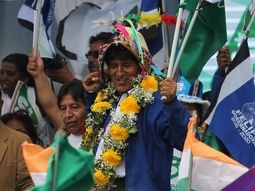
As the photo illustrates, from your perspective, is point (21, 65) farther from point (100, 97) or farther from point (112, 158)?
point (112, 158)

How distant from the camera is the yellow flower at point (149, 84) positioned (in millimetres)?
6164

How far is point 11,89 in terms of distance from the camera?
807 centimetres

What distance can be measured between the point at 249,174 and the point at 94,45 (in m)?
3.46

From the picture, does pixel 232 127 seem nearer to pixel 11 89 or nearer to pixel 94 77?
pixel 94 77

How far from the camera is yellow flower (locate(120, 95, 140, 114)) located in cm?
611

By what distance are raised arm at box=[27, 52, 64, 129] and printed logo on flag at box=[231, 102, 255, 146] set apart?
1.65 meters

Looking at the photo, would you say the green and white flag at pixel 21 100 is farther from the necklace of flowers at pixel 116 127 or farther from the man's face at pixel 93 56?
the necklace of flowers at pixel 116 127

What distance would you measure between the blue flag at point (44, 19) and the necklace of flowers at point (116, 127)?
1.84 m

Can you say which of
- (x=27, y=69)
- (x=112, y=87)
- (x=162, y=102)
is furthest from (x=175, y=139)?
(x=27, y=69)

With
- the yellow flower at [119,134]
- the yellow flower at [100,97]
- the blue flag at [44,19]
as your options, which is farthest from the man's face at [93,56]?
the yellow flower at [119,134]

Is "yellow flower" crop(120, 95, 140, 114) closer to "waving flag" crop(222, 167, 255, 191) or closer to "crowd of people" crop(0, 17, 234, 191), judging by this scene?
"crowd of people" crop(0, 17, 234, 191)

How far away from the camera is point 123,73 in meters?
6.20

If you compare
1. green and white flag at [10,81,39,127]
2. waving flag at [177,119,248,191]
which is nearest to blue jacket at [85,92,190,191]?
waving flag at [177,119,248,191]

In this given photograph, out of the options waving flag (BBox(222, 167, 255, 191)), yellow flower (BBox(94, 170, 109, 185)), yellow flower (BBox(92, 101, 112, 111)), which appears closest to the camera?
waving flag (BBox(222, 167, 255, 191))
